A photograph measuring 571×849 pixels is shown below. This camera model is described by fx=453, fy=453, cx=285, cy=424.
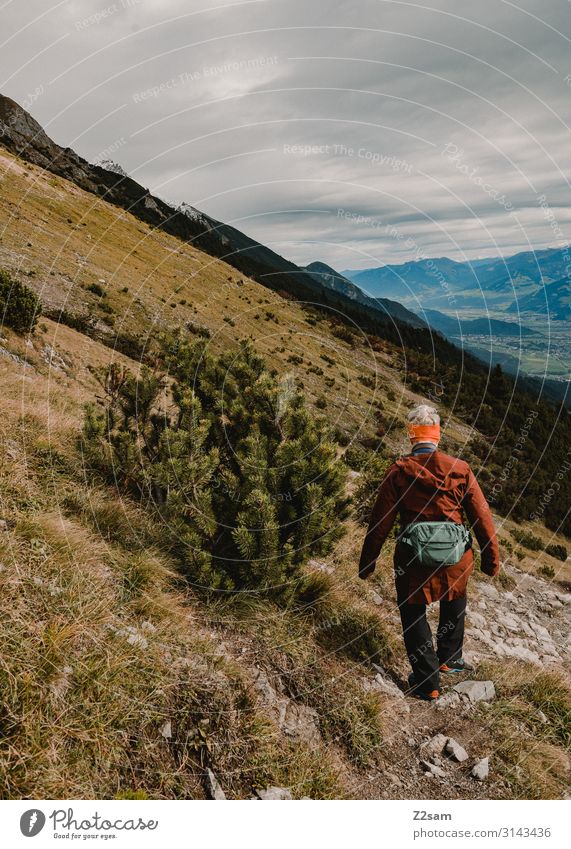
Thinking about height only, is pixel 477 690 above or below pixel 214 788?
above

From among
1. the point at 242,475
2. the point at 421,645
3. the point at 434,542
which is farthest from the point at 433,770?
the point at 242,475

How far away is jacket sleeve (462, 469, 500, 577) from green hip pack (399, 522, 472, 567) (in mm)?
265

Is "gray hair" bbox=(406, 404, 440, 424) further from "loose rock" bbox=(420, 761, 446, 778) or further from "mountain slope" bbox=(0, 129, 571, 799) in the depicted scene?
"loose rock" bbox=(420, 761, 446, 778)

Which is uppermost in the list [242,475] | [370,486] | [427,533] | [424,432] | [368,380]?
[368,380]

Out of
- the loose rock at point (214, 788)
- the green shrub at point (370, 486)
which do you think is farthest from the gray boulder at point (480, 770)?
the green shrub at point (370, 486)

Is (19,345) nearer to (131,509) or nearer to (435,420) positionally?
(131,509)

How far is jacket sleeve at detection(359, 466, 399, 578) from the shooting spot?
178 inches

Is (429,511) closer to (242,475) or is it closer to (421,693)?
(421,693)

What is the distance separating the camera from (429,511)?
4438 mm

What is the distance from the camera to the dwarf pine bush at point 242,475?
193 inches

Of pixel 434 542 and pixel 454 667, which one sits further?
pixel 454 667

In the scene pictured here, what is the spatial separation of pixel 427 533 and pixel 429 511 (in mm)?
216

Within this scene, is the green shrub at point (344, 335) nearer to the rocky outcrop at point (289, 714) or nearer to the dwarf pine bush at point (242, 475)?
the dwarf pine bush at point (242, 475)

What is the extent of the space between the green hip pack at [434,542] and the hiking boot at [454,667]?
1.53 metres
